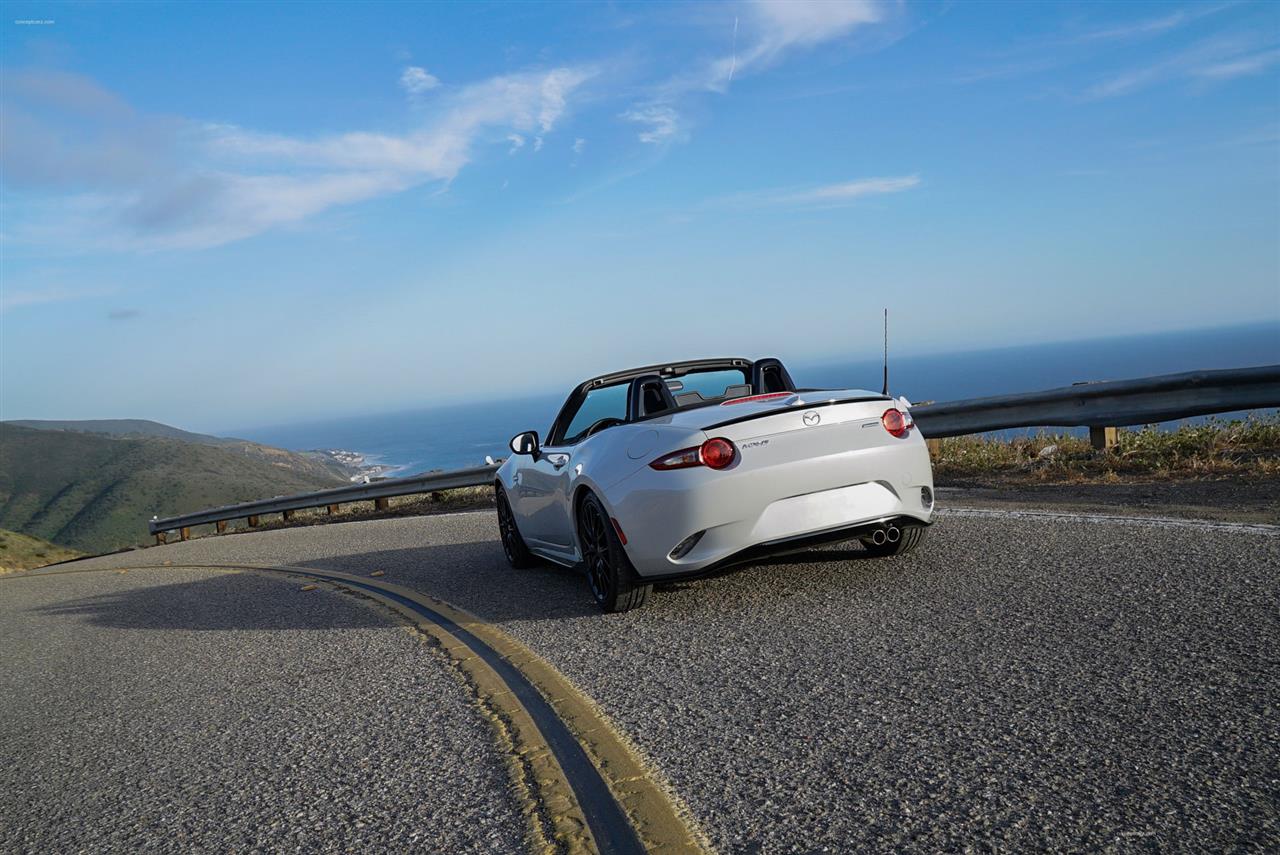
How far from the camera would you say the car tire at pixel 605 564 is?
5.70 meters

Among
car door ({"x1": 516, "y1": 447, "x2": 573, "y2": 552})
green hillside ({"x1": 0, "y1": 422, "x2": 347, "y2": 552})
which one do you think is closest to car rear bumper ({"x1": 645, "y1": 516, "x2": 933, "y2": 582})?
car door ({"x1": 516, "y1": 447, "x2": 573, "y2": 552})

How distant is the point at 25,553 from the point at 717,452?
19.2 meters

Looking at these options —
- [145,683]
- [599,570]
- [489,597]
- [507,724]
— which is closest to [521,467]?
[489,597]

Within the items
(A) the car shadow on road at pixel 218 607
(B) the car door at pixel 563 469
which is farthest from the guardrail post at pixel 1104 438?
(A) the car shadow on road at pixel 218 607

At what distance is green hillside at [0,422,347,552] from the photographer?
269ft

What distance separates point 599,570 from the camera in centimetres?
612

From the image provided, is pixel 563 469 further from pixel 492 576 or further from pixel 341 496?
pixel 341 496

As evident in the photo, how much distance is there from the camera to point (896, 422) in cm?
582

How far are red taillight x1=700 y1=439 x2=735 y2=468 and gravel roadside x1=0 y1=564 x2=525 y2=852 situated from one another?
1.71 metres

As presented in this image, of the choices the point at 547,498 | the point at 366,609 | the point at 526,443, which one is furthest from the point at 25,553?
the point at 547,498

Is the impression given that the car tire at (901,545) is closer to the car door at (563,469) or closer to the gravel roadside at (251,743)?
the car door at (563,469)

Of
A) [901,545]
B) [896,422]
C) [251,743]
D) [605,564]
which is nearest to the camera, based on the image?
[251,743]

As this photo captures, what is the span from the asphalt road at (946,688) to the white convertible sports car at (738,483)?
33 centimetres

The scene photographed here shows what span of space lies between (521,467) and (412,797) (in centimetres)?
467
